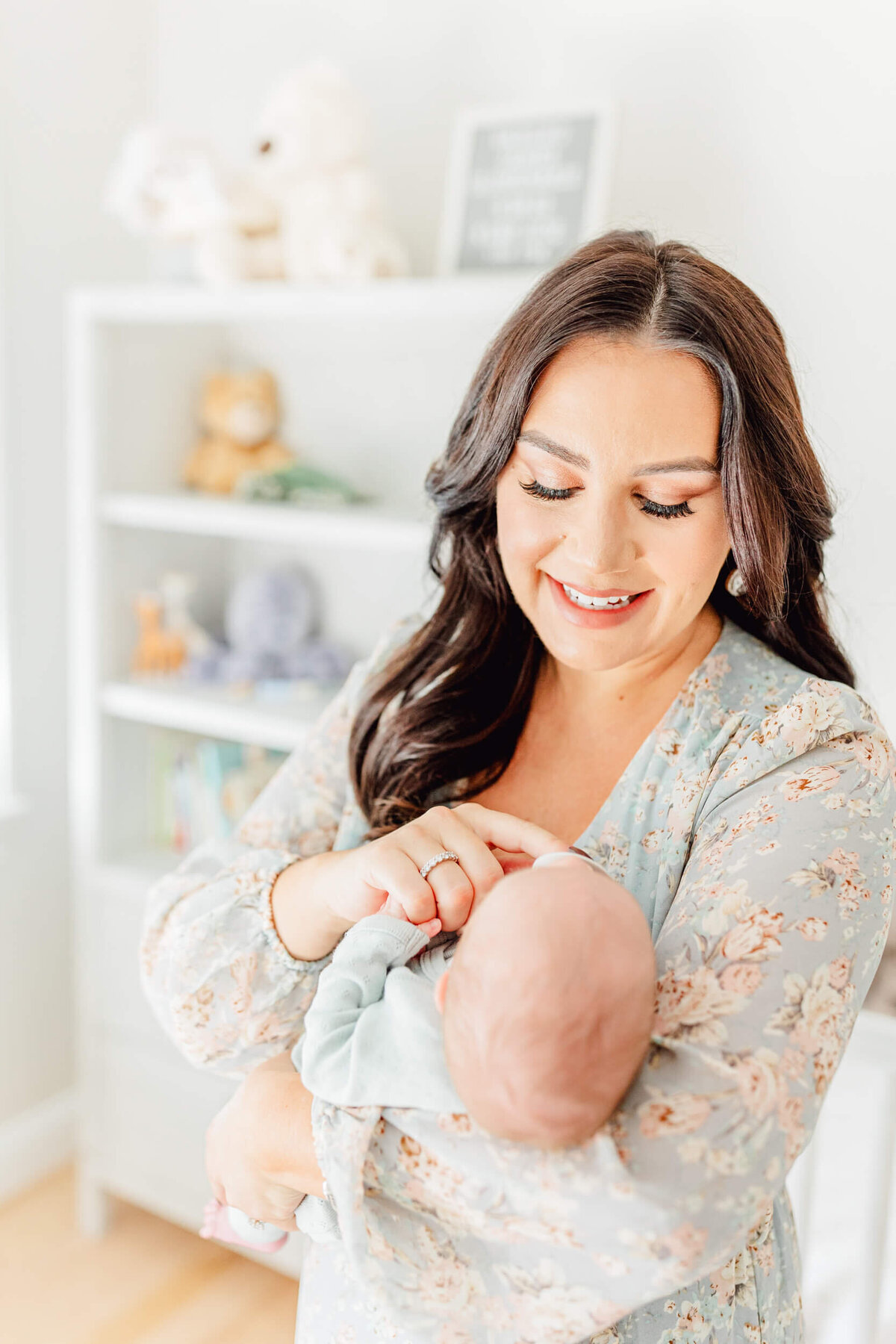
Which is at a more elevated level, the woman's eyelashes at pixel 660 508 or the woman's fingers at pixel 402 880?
the woman's eyelashes at pixel 660 508

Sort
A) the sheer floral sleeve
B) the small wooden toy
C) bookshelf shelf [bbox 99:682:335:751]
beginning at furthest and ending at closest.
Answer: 1. the small wooden toy
2. bookshelf shelf [bbox 99:682:335:751]
3. the sheer floral sleeve

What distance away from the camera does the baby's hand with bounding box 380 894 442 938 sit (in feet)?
3.04

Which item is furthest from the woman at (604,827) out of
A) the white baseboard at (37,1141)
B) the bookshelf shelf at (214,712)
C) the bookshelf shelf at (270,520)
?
→ the white baseboard at (37,1141)

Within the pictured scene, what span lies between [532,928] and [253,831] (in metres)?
0.52

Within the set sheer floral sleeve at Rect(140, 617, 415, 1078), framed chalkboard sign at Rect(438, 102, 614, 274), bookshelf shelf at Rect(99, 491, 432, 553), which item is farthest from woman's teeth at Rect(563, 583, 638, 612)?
framed chalkboard sign at Rect(438, 102, 614, 274)

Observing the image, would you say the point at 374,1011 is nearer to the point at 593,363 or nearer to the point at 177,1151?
the point at 593,363

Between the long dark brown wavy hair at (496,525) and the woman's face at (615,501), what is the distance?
18 mm

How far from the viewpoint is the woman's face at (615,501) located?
36.5 inches

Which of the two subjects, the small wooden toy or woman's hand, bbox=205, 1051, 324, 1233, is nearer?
woman's hand, bbox=205, 1051, 324, 1233

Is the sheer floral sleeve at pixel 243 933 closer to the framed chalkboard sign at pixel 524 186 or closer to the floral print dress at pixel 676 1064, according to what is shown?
the floral print dress at pixel 676 1064

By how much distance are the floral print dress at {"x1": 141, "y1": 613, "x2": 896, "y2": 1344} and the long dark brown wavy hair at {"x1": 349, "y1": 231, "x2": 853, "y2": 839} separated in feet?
0.37

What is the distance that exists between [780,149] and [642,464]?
118 centimetres

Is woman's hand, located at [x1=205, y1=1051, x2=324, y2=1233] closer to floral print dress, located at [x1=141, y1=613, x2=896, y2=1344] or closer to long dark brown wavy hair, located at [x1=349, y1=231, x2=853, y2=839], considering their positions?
floral print dress, located at [x1=141, y1=613, x2=896, y2=1344]

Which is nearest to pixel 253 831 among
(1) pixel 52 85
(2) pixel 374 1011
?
(2) pixel 374 1011
